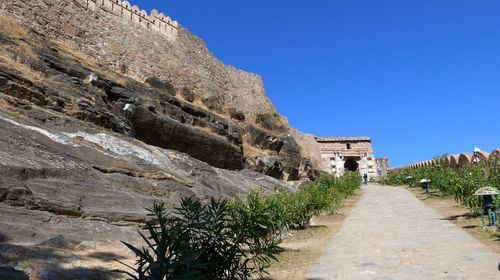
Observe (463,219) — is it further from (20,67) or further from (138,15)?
(138,15)

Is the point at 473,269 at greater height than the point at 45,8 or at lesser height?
lesser

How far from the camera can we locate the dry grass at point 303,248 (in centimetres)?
617

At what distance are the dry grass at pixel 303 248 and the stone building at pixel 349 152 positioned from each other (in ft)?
99.8

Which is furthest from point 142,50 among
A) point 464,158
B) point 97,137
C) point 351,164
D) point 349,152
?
point 351,164

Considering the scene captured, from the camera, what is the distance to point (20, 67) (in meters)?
10.9

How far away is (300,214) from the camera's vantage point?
1059 cm

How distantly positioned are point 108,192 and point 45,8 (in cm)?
1312

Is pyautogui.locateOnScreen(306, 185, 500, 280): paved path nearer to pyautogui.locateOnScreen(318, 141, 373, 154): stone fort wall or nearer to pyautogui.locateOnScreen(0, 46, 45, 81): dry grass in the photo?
pyautogui.locateOnScreen(0, 46, 45, 81): dry grass

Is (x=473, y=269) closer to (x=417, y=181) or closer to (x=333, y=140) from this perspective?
(x=417, y=181)

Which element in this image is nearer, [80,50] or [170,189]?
[170,189]

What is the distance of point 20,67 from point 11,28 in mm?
3618

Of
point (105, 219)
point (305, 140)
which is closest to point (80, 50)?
point (105, 219)

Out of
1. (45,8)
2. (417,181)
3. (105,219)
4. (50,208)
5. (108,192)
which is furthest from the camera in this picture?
(417,181)

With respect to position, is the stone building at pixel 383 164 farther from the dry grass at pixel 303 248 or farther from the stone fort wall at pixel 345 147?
the dry grass at pixel 303 248
